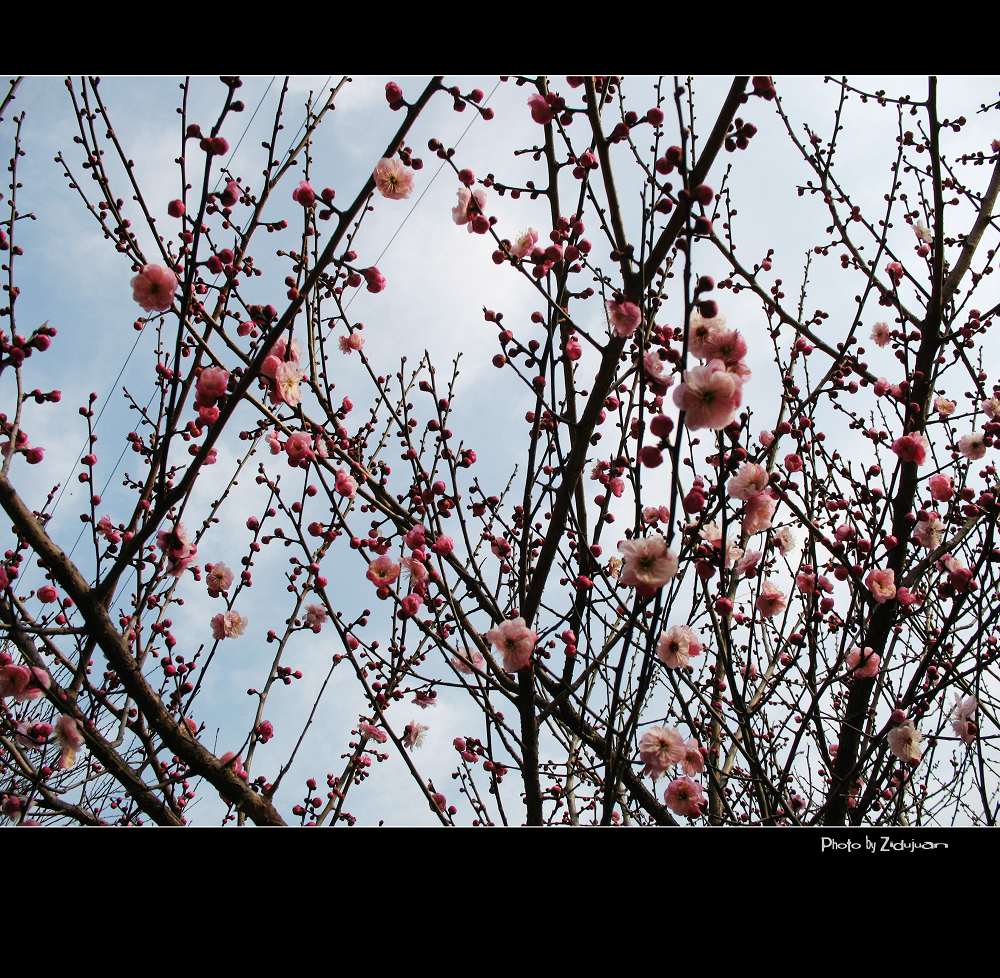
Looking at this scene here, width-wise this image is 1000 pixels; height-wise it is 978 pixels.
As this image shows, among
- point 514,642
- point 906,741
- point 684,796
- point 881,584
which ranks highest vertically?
point 881,584

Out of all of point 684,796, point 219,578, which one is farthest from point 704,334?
point 219,578

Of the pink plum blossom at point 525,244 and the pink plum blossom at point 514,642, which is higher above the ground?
the pink plum blossom at point 525,244

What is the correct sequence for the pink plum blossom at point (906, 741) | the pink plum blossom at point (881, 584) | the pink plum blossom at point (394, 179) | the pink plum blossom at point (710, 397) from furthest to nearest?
the pink plum blossom at point (881, 584) → the pink plum blossom at point (906, 741) → the pink plum blossom at point (394, 179) → the pink plum blossom at point (710, 397)

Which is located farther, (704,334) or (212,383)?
(212,383)

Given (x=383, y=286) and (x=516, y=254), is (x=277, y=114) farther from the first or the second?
(x=516, y=254)

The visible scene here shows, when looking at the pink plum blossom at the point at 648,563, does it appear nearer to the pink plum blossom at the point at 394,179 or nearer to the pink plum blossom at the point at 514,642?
the pink plum blossom at the point at 514,642

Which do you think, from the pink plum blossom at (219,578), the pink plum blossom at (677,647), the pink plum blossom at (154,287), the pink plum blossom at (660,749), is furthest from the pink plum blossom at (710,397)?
the pink plum blossom at (219,578)

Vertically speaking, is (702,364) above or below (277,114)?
below

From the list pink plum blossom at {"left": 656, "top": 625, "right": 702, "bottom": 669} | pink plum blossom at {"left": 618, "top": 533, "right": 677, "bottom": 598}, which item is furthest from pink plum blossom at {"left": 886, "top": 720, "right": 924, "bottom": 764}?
pink plum blossom at {"left": 618, "top": 533, "right": 677, "bottom": 598}

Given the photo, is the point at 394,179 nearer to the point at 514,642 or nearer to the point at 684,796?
the point at 514,642
